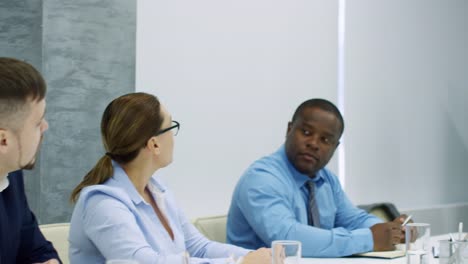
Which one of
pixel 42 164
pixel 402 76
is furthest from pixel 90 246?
pixel 402 76

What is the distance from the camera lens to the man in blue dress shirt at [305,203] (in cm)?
317

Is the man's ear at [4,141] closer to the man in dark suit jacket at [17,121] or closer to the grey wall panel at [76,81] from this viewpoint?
the man in dark suit jacket at [17,121]

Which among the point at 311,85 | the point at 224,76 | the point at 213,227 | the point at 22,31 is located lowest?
the point at 213,227

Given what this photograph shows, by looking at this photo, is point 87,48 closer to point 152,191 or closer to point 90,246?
point 152,191

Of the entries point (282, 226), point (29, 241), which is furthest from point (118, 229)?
point (282, 226)

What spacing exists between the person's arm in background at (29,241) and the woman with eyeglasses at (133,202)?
3.8 inches

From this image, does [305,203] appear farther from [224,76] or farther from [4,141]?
Answer: [4,141]

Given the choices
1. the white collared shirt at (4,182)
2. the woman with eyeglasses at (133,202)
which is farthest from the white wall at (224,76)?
the white collared shirt at (4,182)

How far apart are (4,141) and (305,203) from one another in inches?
73.3

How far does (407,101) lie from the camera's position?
574cm

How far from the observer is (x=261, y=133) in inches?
177

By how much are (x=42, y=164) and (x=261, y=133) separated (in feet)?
5.18

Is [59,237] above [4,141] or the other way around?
the other way around

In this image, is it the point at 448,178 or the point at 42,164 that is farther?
the point at 448,178
